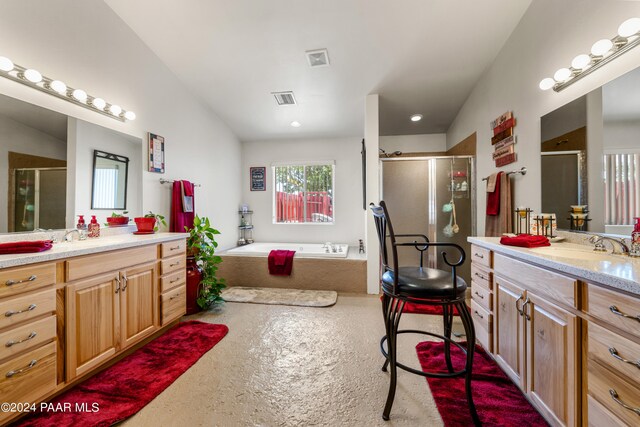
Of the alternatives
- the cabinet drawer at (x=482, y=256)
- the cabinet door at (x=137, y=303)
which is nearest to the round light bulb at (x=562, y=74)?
the cabinet drawer at (x=482, y=256)

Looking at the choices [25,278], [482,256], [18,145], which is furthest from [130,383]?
[482,256]

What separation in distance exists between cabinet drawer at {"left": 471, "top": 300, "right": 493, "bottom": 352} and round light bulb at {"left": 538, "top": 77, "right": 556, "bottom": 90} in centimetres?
164

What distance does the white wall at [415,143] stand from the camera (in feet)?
14.3

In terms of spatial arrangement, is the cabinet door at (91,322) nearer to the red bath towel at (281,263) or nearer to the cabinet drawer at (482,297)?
the red bath towel at (281,263)

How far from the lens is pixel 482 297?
1714mm

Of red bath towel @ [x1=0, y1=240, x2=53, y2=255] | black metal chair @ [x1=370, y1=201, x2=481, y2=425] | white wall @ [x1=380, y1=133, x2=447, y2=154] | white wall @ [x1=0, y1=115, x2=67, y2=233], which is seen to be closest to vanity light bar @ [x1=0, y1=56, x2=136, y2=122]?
white wall @ [x1=0, y1=115, x2=67, y2=233]

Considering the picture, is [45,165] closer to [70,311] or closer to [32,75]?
[32,75]

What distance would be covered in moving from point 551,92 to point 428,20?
3.96 feet

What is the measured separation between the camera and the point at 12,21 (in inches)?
63.8

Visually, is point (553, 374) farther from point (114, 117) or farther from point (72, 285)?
point (114, 117)

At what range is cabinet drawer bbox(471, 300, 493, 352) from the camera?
1.63 meters

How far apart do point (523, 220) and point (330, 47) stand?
2.43 metres

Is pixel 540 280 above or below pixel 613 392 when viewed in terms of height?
above

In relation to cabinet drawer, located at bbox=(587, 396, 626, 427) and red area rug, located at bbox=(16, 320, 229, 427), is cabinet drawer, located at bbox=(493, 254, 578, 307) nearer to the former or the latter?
cabinet drawer, located at bbox=(587, 396, 626, 427)
